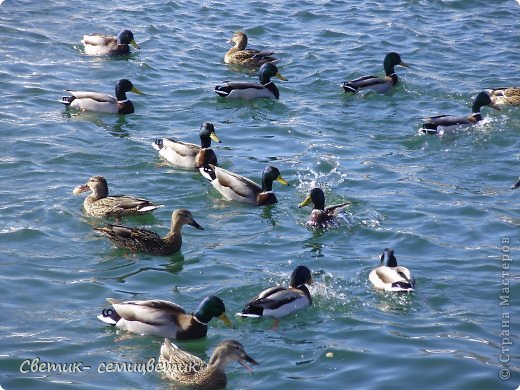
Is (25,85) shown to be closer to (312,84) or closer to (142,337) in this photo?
(312,84)

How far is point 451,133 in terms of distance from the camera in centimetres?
1788

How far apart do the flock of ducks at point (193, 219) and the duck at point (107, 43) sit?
2cm

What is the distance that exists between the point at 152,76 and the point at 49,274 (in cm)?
837

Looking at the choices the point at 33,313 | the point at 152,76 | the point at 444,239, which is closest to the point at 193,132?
the point at 152,76

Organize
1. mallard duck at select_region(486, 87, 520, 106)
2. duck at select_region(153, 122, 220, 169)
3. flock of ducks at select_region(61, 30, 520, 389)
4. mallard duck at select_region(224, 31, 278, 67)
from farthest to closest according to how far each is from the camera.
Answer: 1. mallard duck at select_region(224, 31, 278, 67)
2. mallard duck at select_region(486, 87, 520, 106)
3. duck at select_region(153, 122, 220, 169)
4. flock of ducks at select_region(61, 30, 520, 389)

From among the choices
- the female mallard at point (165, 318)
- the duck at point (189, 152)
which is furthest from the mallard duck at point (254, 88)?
the female mallard at point (165, 318)

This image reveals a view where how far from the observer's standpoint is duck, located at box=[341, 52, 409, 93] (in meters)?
19.6

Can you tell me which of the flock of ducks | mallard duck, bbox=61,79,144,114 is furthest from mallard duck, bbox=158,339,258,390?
mallard duck, bbox=61,79,144,114

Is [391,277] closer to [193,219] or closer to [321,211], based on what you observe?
[321,211]

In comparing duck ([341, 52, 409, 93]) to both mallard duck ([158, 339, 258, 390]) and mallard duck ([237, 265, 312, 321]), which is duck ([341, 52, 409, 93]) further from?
mallard duck ([158, 339, 258, 390])

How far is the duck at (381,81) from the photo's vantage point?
19.6 m

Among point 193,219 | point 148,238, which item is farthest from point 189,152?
point 148,238

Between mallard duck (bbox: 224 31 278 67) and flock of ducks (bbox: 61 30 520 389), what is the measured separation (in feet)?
0.06

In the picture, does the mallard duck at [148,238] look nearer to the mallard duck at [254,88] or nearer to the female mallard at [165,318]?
the female mallard at [165,318]
